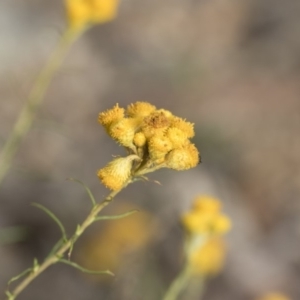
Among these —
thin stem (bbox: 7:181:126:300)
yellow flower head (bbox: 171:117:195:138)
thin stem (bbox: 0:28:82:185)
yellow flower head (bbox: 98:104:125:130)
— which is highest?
thin stem (bbox: 0:28:82:185)

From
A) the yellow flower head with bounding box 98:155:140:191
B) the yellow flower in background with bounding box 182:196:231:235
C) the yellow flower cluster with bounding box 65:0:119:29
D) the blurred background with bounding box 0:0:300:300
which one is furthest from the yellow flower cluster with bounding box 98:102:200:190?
the blurred background with bounding box 0:0:300:300

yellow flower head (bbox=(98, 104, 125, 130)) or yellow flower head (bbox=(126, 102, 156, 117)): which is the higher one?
yellow flower head (bbox=(126, 102, 156, 117))

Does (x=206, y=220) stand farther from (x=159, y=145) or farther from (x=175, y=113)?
(x=175, y=113)

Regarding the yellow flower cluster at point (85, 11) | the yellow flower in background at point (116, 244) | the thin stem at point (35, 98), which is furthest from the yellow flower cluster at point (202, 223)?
→ the yellow flower in background at point (116, 244)

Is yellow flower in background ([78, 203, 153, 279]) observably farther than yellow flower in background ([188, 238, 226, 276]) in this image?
Yes

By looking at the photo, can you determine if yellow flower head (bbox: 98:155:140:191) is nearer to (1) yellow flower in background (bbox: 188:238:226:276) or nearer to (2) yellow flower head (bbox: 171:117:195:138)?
(2) yellow flower head (bbox: 171:117:195:138)

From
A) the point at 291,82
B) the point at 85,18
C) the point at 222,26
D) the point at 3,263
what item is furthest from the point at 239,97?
A: the point at 85,18

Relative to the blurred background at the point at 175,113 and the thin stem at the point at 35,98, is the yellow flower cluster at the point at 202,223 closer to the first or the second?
the thin stem at the point at 35,98
